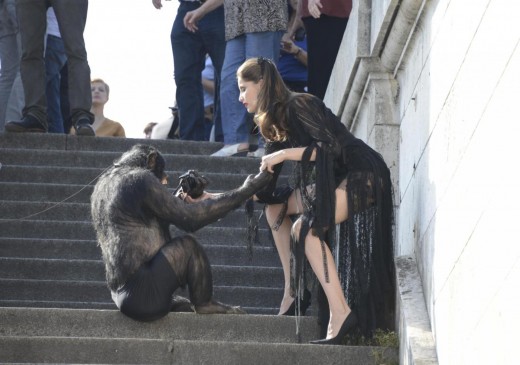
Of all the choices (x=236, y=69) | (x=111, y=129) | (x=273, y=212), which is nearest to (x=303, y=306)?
(x=273, y=212)

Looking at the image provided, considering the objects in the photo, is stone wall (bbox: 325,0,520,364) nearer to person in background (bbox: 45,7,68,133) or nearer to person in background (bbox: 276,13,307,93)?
person in background (bbox: 276,13,307,93)

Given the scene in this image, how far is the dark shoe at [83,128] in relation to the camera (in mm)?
13086

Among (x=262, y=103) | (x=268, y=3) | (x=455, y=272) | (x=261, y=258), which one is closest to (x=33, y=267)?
(x=261, y=258)

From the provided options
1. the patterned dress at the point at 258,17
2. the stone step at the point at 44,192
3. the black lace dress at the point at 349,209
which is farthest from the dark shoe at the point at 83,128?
the black lace dress at the point at 349,209

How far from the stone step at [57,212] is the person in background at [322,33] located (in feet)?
5.79

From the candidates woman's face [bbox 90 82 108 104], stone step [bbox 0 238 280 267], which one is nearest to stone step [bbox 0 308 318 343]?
stone step [bbox 0 238 280 267]

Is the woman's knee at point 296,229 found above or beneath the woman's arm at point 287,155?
beneath

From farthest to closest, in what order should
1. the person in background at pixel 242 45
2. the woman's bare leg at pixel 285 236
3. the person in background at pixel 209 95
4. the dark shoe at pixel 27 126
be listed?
the person in background at pixel 209 95, the dark shoe at pixel 27 126, the person in background at pixel 242 45, the woman's bare leg at pixel 285 236

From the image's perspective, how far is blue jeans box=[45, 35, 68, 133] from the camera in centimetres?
1418

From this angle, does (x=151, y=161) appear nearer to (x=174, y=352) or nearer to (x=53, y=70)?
(x=174, y=352)

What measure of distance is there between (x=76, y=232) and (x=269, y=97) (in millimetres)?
2826

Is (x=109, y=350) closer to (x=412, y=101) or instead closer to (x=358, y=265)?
(x=358, y=265)

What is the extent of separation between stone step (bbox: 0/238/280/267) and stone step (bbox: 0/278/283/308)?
630 millimetres

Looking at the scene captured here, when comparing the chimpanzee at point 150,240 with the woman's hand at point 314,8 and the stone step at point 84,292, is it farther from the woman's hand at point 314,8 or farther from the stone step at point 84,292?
the woman's hand at point 314,8
